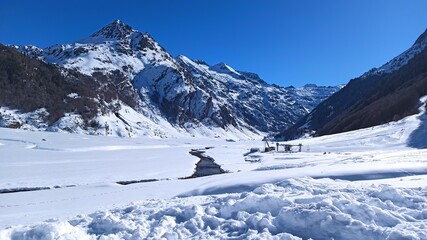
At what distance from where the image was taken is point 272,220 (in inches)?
376

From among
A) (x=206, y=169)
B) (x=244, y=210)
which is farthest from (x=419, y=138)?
(x=244, y=210)

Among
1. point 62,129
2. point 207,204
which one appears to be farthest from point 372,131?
point 62,129

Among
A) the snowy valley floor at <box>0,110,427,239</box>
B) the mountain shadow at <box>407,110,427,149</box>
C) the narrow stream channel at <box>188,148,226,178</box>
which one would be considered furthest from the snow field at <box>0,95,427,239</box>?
the mountain shadow at <box>407,110,427,149</box>

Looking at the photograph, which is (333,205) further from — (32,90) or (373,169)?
(32,90)

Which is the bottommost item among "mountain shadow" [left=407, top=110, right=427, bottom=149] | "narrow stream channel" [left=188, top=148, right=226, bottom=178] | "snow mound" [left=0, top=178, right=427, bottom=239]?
"snow mound" [left=0, top=178, right=427, bottom=239]

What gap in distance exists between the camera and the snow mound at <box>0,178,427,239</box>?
8.52m

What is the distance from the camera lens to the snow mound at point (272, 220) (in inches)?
336

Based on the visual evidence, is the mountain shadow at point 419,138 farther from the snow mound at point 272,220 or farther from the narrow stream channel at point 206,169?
the snow mound at point 272,220

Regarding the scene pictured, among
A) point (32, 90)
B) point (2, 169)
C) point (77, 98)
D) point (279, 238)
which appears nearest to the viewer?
point (279, 238)

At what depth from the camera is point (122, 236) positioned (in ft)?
31.8

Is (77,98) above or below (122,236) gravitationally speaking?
above

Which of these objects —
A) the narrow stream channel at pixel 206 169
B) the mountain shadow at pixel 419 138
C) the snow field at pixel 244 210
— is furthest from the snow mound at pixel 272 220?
the mountain shadow at pixel 419 138

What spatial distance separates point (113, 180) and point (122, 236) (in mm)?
14606

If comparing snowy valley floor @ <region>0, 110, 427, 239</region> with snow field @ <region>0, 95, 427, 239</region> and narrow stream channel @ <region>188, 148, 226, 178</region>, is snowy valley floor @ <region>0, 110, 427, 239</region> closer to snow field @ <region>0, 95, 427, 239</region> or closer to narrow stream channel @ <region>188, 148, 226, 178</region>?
snow field @ <region>0, 95, 427, 239</region>
